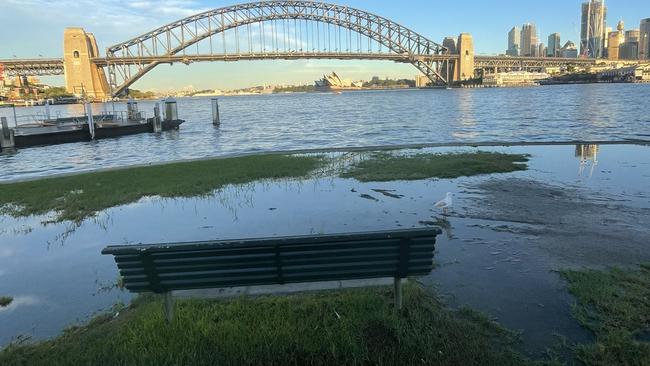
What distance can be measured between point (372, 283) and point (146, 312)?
159 cm

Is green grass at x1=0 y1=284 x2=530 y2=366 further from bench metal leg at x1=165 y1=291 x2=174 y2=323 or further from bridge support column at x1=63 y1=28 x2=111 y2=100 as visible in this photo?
bridge support column at x1=63 y1=28 x2=111 y2=100

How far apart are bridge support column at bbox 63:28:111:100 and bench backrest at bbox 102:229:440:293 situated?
9470 centimetres

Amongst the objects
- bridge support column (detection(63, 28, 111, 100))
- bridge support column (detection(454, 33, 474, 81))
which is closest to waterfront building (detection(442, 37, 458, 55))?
bridge support column (detection(454, 33, 474, 81))

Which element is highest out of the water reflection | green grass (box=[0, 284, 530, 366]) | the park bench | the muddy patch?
the park bench

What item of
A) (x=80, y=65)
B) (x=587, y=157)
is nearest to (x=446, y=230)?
(x=587, y=157)

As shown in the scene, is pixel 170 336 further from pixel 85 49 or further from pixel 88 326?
pixel 85 49

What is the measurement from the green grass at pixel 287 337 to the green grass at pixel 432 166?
19.3 ft

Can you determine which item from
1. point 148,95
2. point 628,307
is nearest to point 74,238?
point 628,307

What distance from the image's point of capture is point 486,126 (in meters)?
25.4

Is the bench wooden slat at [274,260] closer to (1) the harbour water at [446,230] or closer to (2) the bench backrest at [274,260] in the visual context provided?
(2) the bench backrest at [274,260]

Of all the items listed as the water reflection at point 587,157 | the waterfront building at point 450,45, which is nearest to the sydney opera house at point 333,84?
the waterfront building at point 450,45

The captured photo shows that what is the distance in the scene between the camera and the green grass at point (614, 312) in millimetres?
2887

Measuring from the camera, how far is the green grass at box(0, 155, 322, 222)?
26.4 ft

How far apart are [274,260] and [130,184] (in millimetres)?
7625
